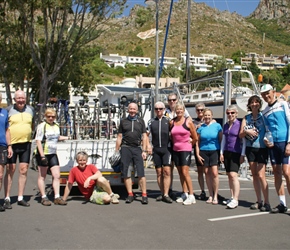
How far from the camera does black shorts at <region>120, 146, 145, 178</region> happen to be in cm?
762

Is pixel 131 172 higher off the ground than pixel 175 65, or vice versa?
pixel 175 65

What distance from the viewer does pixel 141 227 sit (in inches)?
232

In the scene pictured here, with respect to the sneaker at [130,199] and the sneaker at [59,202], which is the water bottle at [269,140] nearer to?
the sneaker at [130,199]

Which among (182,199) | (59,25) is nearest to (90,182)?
(182,199)

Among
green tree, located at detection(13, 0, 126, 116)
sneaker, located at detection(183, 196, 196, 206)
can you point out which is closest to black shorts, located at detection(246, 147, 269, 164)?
sneaker, located at detection(183, 196, 196, 206)

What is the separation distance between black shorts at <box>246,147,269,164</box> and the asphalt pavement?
34.6 inches

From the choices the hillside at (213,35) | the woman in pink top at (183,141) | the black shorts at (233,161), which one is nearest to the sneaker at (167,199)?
the woman in pink top at (183,141)

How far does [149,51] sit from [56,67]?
136614 millimetres

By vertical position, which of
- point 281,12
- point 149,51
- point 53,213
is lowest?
point 53,213

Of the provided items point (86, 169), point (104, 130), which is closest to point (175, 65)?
point (104, 130)

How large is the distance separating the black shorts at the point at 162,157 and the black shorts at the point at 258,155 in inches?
59.6

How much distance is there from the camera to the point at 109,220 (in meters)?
6.30

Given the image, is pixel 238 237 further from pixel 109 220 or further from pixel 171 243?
pixel 109 220

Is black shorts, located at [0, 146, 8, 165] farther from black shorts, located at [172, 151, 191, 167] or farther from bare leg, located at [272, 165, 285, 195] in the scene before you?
bare leg, located at [272, 165, 285, 195]
